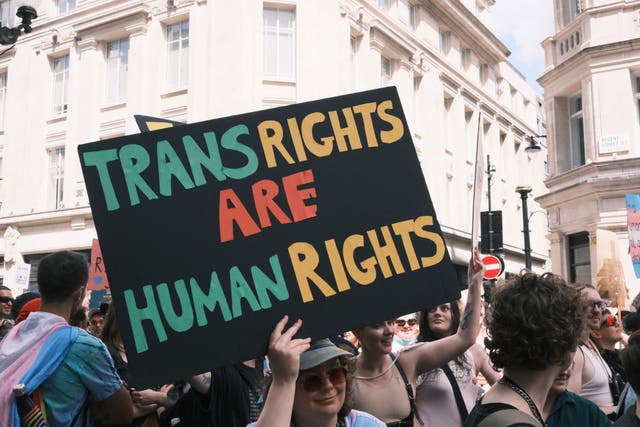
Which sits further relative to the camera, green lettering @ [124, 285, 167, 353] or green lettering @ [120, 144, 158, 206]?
green lettering @ [120, 144, 158, 206]

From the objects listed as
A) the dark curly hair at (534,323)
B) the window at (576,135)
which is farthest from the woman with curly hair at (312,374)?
the window at (576,135)

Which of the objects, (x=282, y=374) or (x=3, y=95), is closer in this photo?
(x=282, y=374)

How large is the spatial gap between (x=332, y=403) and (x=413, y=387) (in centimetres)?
126

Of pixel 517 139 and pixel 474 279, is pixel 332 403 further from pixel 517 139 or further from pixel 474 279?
pixel 517 139

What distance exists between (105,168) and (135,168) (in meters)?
0.11

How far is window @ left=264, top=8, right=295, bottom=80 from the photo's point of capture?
67.9 feet

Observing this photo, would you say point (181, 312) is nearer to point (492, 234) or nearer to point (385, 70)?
point (492, 234)

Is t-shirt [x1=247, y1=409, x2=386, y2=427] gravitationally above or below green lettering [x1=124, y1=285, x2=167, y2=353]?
below

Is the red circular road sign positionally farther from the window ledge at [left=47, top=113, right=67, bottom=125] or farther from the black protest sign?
the window ledge at [left=47, top=113, right=67, bottom=125]

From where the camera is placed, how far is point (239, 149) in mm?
2646

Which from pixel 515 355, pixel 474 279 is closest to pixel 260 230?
pixel 515 355

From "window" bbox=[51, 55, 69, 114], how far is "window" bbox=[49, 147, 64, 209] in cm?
149

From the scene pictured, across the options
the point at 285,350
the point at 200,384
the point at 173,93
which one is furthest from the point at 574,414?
the point at 173,93

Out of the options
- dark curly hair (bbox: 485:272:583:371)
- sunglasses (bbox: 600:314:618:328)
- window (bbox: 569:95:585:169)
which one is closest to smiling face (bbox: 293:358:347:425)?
dark curly hair (bbox: 485:272:583:371)
